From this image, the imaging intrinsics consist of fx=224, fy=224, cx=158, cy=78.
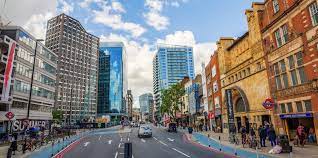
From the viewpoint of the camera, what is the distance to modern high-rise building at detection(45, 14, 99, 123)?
136375 millimetres

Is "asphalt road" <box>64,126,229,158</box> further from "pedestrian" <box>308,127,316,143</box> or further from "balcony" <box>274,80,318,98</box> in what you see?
"balcony" <box>274,80,318,98</box>

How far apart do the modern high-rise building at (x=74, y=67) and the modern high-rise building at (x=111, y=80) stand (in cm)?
1225

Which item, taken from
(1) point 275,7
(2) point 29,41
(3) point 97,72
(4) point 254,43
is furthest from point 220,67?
(3) point 97,72

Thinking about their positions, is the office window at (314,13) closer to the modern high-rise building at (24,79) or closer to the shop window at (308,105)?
the shop window at (308,105)

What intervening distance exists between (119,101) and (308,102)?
15840cm

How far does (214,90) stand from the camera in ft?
161

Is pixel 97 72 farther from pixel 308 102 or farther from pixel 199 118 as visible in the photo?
pixel 308 102

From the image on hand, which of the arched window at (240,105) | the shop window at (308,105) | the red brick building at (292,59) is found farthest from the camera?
the arched window at (240,105)

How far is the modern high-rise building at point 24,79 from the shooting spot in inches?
1733

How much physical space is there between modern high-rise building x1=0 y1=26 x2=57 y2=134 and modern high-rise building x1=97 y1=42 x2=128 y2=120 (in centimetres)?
10421

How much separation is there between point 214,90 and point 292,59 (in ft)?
86.9

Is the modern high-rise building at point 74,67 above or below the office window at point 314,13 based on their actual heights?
above

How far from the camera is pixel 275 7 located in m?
25.8

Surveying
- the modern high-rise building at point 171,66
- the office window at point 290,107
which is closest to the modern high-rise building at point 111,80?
the modern high-rise building at point 171,66
